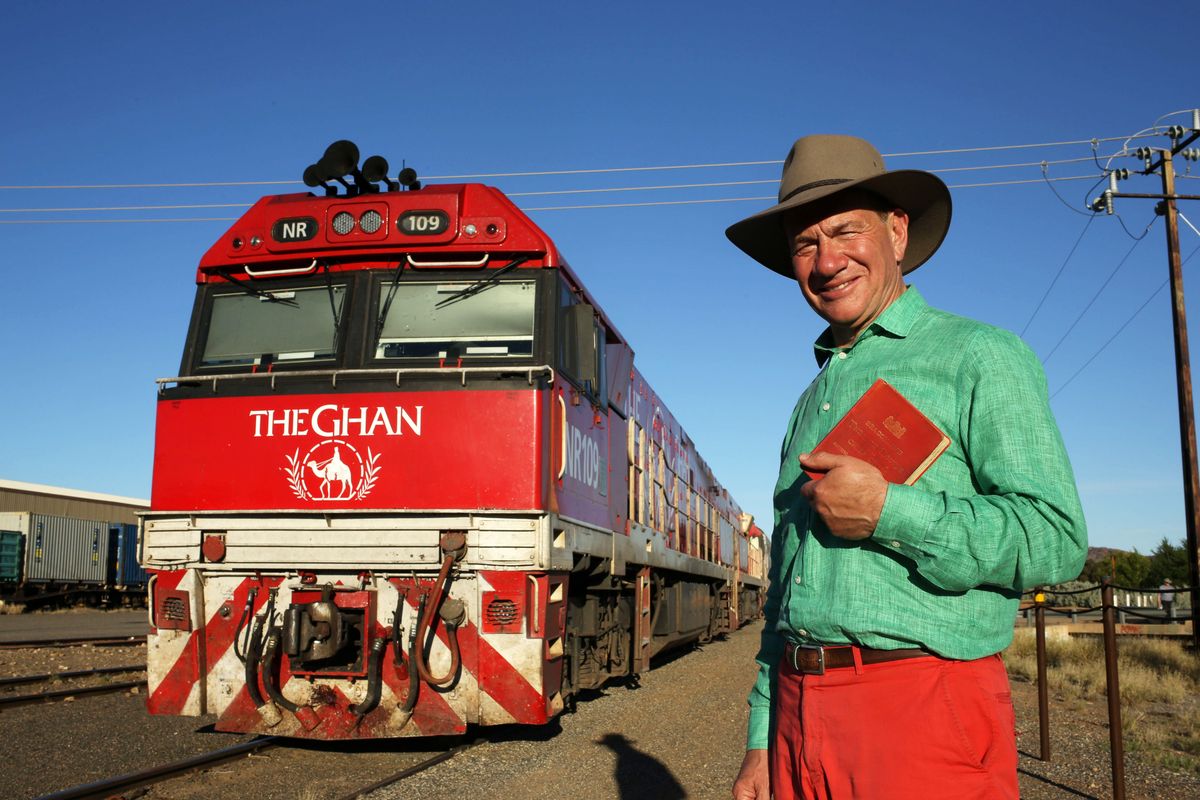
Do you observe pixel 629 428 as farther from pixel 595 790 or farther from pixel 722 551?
pixel 722 551

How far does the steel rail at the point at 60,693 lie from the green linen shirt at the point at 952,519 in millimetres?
9880

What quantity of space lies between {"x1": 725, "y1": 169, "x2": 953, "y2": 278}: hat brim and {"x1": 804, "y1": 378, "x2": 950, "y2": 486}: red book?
0.52 m

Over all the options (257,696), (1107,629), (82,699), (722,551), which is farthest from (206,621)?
(722,551)

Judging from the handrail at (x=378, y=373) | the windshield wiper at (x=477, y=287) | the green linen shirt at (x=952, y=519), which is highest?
the windshield wiper at (x=477, y=287)

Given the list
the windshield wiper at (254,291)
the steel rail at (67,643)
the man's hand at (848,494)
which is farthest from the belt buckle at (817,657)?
the steel rail at (67,643)

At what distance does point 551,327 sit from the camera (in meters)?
7.20

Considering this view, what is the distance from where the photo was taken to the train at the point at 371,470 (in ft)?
21.7

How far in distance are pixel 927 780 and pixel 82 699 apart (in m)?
10.6

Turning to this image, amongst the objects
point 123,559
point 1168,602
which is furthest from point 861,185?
point 123,559

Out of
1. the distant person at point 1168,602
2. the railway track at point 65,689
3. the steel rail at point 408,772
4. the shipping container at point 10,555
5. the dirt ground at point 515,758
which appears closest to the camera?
the steel rail at point 408,772

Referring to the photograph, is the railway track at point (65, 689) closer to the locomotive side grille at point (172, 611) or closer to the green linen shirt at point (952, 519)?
the locomotive side grille at point (172, 611)

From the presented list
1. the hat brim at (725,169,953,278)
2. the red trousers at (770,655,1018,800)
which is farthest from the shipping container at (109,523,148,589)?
the red trousers at (770,655,1018,800)

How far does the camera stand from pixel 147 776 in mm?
6312

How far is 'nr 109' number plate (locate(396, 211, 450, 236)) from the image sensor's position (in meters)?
7.22
